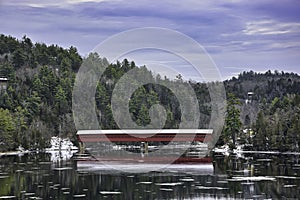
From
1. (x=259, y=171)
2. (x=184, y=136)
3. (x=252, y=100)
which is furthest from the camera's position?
(x=252, y=100)

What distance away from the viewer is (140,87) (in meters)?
88.6

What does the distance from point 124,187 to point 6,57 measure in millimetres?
81655

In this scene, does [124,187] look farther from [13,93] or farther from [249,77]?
[249,77]

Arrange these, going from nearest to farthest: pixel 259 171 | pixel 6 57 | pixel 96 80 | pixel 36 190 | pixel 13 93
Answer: pixel 36 190 → pixel 259 171 → pixel 13 93 → pixel 96 80 → pixel 6 57

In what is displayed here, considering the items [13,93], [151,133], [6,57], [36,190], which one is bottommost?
[36,190]

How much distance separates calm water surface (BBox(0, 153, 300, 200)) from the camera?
25.0 meters

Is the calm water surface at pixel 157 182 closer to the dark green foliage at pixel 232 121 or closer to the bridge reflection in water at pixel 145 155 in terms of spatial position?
the bridge reflection in water at pixel 145 155

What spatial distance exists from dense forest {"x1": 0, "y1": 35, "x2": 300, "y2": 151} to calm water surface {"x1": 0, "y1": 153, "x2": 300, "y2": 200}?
1972 centimetres

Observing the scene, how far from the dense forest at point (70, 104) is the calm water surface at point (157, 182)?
19718 mm

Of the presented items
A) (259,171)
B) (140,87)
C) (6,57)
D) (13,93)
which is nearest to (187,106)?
(140,87)

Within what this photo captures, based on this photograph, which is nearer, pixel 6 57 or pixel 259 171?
pixel 259 171

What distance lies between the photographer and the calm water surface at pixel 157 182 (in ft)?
82.1

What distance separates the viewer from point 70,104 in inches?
3602

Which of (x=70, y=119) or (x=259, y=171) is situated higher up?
(x=70, y=119)
